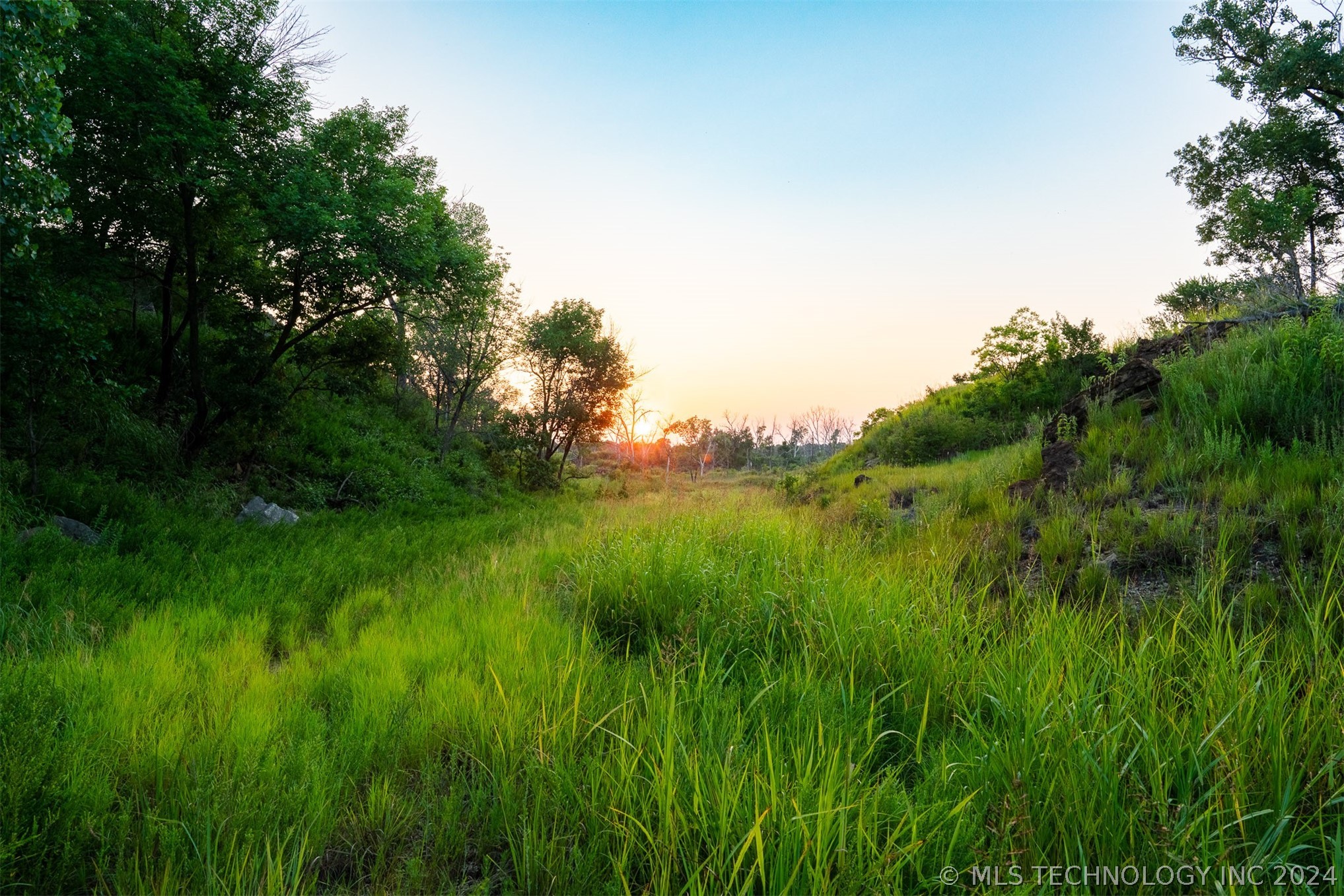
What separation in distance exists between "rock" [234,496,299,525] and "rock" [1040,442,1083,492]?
11.0m

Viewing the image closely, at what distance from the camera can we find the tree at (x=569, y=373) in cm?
2330

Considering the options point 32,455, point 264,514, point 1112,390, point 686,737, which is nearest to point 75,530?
point 32,455

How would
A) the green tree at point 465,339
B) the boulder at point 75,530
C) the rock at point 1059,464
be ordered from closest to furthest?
the rock at point 1059,464 < the boulder at point 75,530 < the green tree at point 465,339

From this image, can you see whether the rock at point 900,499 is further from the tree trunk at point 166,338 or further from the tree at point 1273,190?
the tree at point 1273,190

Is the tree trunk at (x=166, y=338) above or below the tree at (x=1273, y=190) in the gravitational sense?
below

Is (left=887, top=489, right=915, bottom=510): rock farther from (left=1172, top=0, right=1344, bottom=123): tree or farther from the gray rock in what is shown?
(left=1172, top=0, right=1344, bottom=123): tree

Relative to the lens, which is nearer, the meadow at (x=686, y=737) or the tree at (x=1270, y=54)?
the meadow at (x=686, y=737)

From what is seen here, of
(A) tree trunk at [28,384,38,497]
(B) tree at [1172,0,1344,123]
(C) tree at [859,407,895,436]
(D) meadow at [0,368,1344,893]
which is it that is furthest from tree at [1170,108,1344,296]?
(A) tree trunk at [28,384,38,497]

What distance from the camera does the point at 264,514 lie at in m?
8.87

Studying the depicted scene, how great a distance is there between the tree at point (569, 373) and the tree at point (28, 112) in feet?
59.3

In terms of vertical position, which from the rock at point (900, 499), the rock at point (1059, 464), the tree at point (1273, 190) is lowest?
the rock at point (900, 499)

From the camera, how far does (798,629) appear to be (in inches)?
115

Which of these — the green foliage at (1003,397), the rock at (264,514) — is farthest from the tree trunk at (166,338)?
the green foliage at (1003,397)

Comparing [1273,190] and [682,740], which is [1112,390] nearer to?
[682,740]
